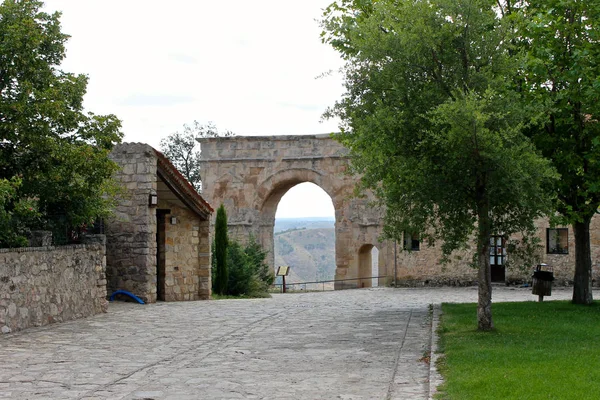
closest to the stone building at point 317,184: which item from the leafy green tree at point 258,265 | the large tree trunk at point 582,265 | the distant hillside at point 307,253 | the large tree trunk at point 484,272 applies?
the leafy green tree at point 258,265

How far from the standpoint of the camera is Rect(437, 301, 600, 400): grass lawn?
7.84 m

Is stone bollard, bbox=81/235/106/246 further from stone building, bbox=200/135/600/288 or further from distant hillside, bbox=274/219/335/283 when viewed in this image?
distant hillside, bbox=274/219/335/283

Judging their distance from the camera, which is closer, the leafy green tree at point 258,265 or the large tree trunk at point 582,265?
the large tree trunk at point 582,265

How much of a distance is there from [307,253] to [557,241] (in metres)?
138

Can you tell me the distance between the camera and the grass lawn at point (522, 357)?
7.84 metres

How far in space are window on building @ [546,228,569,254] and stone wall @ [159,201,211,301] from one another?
50.0 ft

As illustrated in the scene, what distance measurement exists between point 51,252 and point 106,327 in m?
1.84

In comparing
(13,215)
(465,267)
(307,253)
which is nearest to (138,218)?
(13,215)

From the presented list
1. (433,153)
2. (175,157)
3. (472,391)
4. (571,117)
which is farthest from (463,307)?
(175,157)

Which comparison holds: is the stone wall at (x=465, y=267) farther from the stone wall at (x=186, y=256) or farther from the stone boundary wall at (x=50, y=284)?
the stone boundary wall at (x=50, y=284)

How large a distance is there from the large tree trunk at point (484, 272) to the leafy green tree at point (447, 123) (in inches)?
0.7

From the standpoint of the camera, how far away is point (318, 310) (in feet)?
61.5

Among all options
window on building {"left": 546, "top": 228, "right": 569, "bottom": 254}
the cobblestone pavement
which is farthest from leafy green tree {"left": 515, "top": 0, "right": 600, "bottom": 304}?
window on building {"left": 546, "top": 228, "right": 569, "bottom": 254}

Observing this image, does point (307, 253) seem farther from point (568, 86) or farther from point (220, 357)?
point (220, 357)
